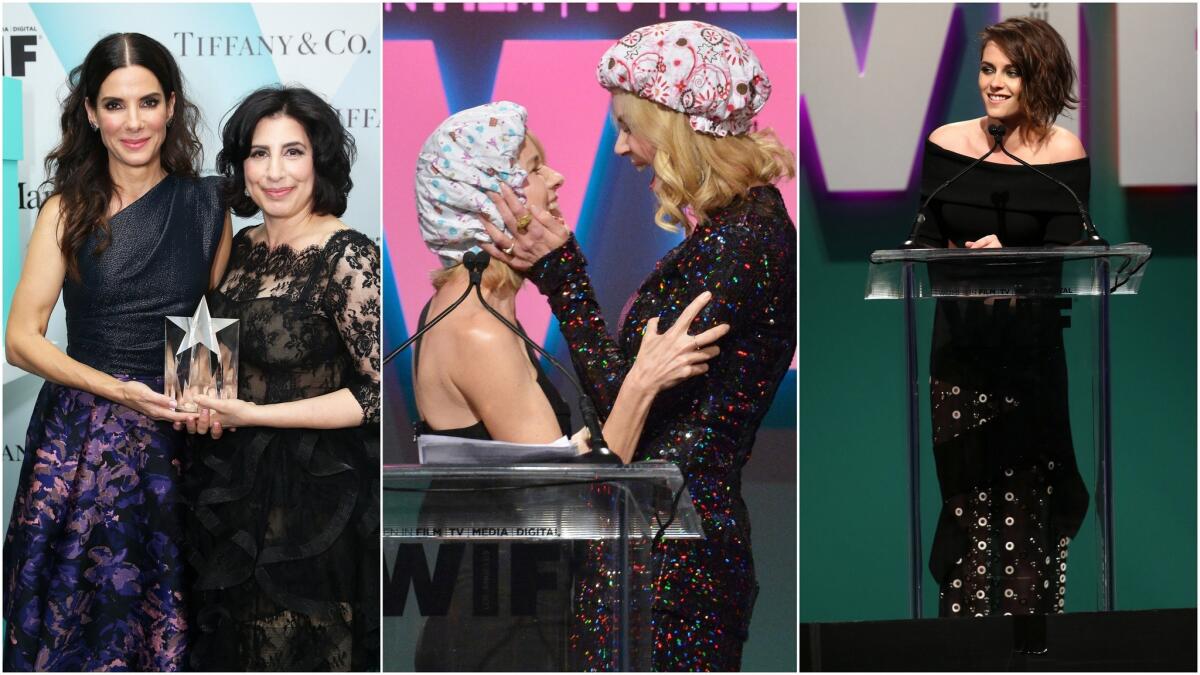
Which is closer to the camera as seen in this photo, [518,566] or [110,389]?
[518,566]

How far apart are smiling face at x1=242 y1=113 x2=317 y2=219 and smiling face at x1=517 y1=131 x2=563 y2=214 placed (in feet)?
2.11

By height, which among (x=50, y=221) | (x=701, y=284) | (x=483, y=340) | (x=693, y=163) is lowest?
(x=483, y=340)

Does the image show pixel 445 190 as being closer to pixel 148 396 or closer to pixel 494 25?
pixel 494 25

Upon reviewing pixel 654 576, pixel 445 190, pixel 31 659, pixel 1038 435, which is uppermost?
pixel 445 190

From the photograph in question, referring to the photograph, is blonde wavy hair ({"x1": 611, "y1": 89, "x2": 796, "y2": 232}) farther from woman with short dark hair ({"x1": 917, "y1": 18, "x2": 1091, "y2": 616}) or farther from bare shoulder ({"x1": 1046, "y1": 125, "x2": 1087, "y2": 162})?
bare shoulder ({"x1": 1046, "y1": 125, "x2": 1087, "y2": 162})

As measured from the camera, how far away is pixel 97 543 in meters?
A: 4.12

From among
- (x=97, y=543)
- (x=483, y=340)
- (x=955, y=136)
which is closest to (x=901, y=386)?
(x=955, y=136)

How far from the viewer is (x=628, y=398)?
382cm

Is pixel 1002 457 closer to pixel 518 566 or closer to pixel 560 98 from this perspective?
pixel 518 566

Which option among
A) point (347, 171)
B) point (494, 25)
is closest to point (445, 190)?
point (347, 171)

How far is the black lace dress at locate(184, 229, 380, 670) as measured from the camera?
412 centimetres

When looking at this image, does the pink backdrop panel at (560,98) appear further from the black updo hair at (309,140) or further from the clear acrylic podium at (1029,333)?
the clear acrylic podium at (1029,333)

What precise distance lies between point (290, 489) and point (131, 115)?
1185 millimetres

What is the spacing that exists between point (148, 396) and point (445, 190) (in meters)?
1.04
